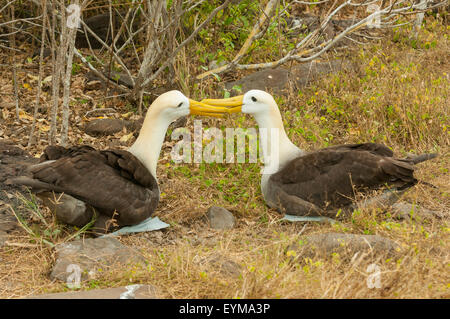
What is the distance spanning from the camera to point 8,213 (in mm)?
4832

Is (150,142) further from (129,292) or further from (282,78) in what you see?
(282,78)

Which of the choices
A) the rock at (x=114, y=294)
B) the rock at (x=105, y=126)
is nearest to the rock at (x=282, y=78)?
the rock at (x=105, y=126)

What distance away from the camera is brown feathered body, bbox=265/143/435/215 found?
→ 4.77 meters

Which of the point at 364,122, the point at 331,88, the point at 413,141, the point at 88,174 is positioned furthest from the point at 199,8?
the point at 88,174

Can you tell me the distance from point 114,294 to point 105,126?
331 centimetres

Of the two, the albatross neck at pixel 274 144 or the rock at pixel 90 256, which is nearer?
the rock at pixel 90 256

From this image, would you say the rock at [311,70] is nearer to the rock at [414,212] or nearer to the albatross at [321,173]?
the albatross at [321,173]

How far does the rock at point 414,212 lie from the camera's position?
4.74 m

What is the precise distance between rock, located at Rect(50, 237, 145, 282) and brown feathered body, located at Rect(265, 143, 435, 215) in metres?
1.43

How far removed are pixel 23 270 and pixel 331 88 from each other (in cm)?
422

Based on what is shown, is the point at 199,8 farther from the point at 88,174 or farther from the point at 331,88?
the point at 88,174

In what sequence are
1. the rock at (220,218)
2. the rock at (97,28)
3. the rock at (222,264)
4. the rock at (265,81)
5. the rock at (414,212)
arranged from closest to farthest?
the rock at (222,264) → the rock at (414,212) → the rock at (220,218) → the rock at (265,81) → the rock at (97,28)

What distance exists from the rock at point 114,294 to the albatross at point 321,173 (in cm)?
171

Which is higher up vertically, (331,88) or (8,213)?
(331,88)
